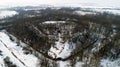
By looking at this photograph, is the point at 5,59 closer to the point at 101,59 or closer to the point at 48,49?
the point at 48,49

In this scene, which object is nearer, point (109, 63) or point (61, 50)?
point (109, 63)

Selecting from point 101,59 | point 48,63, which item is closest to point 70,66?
point 48,63

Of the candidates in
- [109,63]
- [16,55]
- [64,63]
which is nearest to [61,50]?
[64,63]

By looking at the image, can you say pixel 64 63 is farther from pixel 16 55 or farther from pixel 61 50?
pixel 16 55

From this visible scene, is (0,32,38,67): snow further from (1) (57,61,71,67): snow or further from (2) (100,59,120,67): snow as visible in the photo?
(2) (100,59,120,67): snow

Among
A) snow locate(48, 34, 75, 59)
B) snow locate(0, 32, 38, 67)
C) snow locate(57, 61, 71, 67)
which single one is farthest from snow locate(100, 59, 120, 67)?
snow locate(0, 32, 38, 67)

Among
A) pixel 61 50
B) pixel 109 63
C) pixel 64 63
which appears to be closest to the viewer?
pixel 109 63

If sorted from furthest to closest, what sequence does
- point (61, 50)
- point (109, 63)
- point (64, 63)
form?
1. point (61, 50)
2. point (64, 63)
3. point (109, 63)
